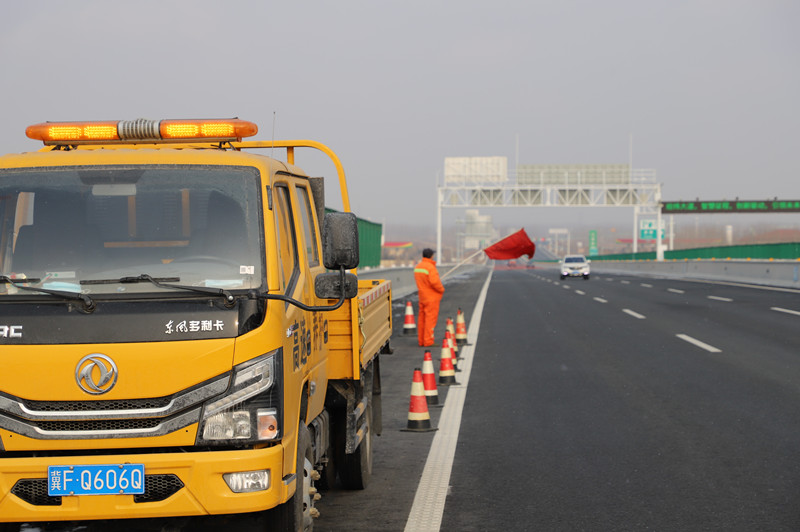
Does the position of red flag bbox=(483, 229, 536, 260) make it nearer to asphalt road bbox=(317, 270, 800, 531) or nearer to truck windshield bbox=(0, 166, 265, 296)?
asphalt road bbox=(317, 270, 800, 531)

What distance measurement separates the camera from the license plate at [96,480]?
4.10 meters

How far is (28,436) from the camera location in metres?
4.12

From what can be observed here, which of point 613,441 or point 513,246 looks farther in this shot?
point 513,246

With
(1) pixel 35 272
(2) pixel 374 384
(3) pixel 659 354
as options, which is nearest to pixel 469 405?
(2) pixel 374 384

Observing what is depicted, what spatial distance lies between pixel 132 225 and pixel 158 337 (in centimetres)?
86

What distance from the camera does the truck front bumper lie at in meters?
4.11

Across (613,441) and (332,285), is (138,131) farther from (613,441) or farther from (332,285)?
(613,441)

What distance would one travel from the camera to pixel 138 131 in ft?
18.3

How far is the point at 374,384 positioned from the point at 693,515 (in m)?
2.84

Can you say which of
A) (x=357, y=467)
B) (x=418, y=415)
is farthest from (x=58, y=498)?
(x=418, y=415)

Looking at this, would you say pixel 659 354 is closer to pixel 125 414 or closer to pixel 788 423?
pixel 788 423

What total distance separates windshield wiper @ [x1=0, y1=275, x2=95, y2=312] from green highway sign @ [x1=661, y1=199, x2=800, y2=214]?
310 ft

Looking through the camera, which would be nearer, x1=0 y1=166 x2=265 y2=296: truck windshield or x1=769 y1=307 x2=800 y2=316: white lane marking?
x1=0 y1=166 x2=265 y2=296: truck windshield

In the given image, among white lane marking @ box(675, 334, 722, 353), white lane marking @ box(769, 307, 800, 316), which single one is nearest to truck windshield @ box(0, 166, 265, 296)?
white lane marking @ box(675, 334, 722, 353)
